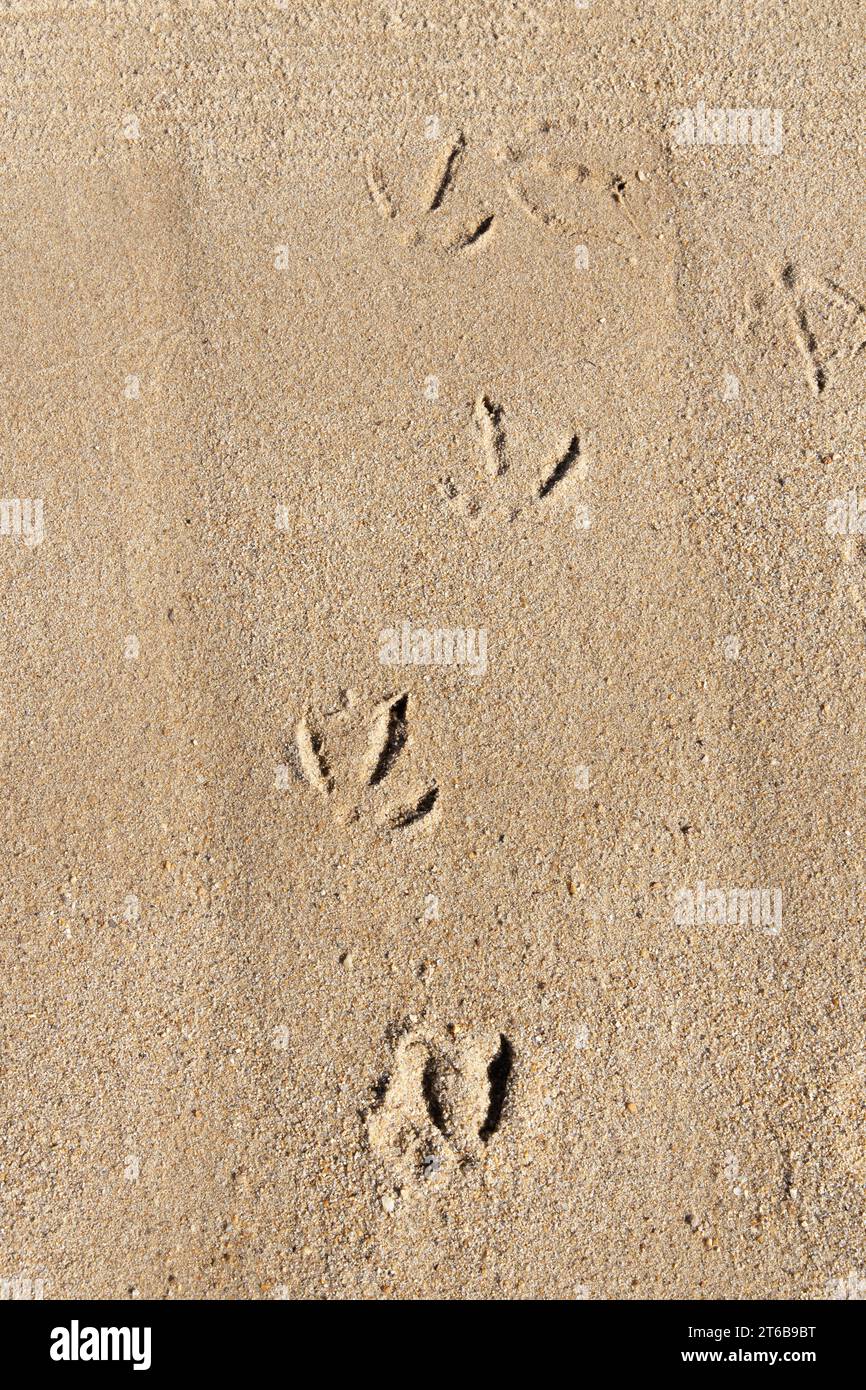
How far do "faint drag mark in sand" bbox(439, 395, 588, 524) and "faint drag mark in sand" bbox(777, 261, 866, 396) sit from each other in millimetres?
921

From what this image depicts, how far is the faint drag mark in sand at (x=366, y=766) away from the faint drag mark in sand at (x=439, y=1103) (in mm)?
770

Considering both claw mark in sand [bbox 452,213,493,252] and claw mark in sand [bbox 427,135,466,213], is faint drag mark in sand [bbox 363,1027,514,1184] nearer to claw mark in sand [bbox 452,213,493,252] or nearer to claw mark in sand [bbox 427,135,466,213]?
claw mark in sand [bbox 452,213,493,252]

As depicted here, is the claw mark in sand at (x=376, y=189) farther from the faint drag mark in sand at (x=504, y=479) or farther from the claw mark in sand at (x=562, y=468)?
the claw mark in sand at (x=562, y=468)

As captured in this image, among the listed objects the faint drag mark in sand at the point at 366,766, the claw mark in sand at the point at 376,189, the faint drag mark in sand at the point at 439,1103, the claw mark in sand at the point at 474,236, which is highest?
the claw mark in sand at the point at 376,189

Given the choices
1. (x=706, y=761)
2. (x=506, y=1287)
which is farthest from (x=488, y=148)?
(x=506, y=1287)

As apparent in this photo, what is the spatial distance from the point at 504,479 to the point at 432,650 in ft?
2.23

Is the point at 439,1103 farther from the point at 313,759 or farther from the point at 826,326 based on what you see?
the point at 826,326

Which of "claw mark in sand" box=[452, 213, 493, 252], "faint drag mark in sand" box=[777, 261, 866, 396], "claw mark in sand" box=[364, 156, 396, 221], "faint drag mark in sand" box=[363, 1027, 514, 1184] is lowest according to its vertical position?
"faint drag mark in sand" box=[363, 1027, 514, 1184]

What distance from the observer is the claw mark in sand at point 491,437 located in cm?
317

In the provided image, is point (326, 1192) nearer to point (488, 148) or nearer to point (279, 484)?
point (279, 484)

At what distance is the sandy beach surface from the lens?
302cm

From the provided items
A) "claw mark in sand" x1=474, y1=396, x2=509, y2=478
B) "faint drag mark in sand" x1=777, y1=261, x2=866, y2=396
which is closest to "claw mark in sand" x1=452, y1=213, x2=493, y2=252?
"claw mark in sand" x1=474, y1=396, x2=509, y2=478

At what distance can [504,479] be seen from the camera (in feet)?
10.4

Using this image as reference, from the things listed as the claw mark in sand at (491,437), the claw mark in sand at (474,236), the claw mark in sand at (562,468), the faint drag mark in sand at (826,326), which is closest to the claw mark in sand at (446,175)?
the claw mark in sand at (474,236)
